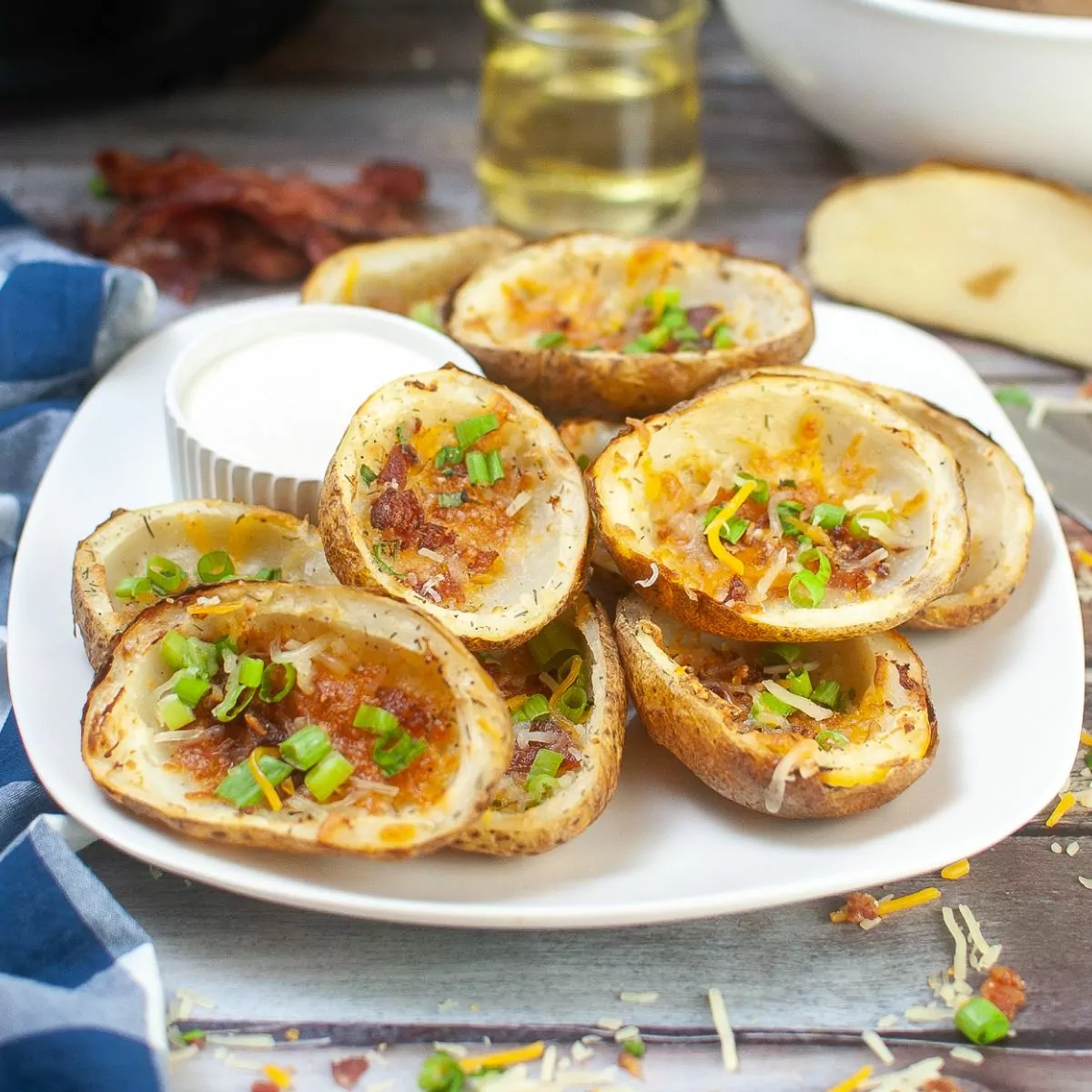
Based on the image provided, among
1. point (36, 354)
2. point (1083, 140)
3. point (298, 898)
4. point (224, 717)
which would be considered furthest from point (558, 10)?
point (298, 898)

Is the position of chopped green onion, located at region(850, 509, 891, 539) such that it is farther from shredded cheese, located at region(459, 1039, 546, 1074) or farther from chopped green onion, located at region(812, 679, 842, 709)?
shredded cheese, located at region(459, 1039, 546, 1074)

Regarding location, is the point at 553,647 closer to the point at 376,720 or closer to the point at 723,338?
the point at 376,720

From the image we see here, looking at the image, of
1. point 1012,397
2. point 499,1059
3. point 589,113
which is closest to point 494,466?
point 499,1059

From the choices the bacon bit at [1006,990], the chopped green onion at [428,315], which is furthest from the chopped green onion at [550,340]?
the bacon bit at [1006,990]

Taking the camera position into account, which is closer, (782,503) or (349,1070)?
(349,1070)

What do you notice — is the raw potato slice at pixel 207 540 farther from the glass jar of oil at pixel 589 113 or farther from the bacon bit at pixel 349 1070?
the glass jar of oil at pixel 589 113

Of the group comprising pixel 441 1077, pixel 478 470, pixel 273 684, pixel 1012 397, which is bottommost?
pixel 1012 397

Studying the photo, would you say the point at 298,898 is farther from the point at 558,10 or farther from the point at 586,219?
the point at 558,10
